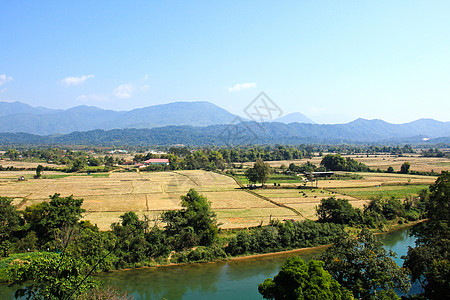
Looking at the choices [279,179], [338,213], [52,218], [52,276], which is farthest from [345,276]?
[279,179]

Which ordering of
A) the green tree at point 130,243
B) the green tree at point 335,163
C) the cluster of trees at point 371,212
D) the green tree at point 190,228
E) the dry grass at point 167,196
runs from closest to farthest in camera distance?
the green tree at point 130,243
the green tree at point 190,228
the cluster of trees at point 371,212
the dry grass at point 167,196
the green tree at point 335,163

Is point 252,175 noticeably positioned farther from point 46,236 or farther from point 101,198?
point 46,236

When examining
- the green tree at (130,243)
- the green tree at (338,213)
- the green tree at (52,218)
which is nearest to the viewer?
the green tree at (130,243)

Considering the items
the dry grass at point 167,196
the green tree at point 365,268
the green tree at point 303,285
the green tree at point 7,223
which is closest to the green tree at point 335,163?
the dry grass at point 167,196

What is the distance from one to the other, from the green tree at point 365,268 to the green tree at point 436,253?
1.08 m

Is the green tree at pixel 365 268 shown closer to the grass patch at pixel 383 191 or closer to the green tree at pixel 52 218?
the green tree at pixel 52 218

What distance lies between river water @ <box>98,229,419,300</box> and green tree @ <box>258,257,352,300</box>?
4145mm

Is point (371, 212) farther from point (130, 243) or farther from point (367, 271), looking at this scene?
point (130, 243)

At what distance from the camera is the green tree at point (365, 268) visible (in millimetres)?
13875

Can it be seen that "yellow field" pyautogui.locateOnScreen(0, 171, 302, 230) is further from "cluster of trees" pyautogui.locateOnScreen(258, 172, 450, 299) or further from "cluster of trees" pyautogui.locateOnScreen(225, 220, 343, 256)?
"cluster of trees" pyautogui.locateOnScreen(258, 172, 450, 299)

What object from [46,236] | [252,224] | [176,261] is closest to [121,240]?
[176,261]

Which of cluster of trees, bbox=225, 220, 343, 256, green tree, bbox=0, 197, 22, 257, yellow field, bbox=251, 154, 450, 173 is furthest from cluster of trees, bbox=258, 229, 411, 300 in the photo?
yellow field, bbox=251, 154, 450, 173

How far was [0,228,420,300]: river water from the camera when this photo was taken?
54.9 feet

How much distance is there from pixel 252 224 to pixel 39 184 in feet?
123
